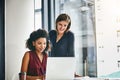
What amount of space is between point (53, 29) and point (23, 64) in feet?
1.77

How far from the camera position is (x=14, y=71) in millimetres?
2332

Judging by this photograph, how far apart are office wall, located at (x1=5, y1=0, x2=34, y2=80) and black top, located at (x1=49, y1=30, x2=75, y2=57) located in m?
0.30

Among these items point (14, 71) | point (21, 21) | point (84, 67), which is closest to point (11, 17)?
point (21, 21)

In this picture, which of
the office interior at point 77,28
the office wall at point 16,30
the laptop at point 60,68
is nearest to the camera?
the office interior at point 77,28

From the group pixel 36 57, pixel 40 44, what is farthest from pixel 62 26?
pixel 36 57

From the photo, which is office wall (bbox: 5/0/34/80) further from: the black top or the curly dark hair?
the black top

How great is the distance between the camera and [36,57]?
2189mm

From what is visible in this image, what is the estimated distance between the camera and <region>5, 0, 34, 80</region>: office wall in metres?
2.30

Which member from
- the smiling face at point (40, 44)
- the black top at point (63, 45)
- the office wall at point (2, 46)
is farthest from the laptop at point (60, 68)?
the office wall at point (2, 46)

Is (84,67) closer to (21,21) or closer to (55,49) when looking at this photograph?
(55,49)

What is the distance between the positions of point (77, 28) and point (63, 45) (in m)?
0.25

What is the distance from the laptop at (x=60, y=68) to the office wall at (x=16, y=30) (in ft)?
1.26

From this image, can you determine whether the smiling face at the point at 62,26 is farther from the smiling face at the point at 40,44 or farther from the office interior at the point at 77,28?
the smiling face at the point at 40,44

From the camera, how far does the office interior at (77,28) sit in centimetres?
185
